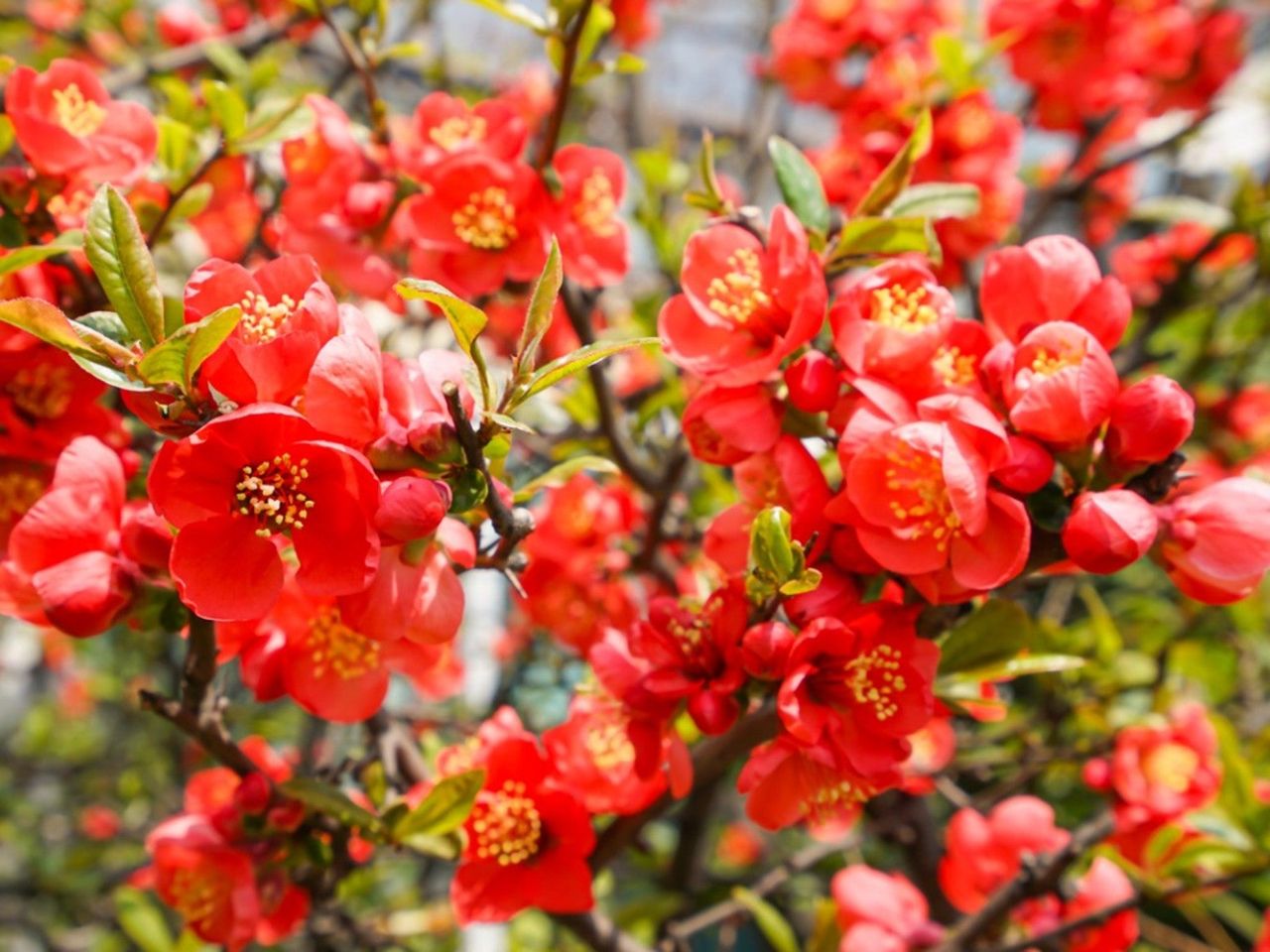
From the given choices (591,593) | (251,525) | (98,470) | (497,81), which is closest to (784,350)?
(251,525)

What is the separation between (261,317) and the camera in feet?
2.05

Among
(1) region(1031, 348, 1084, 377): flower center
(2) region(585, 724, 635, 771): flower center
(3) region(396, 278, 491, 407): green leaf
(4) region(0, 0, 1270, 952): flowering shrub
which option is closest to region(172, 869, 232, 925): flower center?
(4) region(0, 0, 1270, 952): flowering shrub

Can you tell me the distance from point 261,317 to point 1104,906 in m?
0.97

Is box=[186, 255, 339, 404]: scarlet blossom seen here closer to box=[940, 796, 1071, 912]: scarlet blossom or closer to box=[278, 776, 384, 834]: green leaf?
box=[278, 776, 384, 834]: green leaf

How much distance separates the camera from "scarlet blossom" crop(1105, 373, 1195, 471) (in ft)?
2.16

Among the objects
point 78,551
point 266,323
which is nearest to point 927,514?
point 266,323

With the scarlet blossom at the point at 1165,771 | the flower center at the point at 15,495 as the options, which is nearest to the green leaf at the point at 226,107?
the flower center at the point at 15,495

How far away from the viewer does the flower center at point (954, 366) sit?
76cm

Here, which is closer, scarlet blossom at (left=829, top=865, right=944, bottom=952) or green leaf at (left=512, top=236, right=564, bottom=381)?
green leaf at (left=512, top=236, right=564, bottom=381)

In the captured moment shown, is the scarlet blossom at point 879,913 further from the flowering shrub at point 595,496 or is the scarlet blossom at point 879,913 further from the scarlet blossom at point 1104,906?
the scarlet blossom at point 1104,906

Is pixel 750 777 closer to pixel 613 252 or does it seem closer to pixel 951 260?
pixel 613 252

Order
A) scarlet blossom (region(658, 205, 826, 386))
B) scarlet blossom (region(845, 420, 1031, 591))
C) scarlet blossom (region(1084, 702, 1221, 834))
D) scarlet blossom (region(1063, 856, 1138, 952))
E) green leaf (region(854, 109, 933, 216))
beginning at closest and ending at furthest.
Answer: scarlet blossom (region(845, 420, 1031, 591))
scarlet blossom (region(658, 205, 826, 386))
green leaf (region(854, 109, 933, 216))
scarlet blossom (region(1063, 856, 1138, 952))
scarlet blossom (region(1084, 702, 1221, 834))

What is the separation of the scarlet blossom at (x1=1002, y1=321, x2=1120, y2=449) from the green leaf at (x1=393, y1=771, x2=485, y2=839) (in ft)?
1.58

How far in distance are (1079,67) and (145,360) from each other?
1.73m
